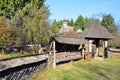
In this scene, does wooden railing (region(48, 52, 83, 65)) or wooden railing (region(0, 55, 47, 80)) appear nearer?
wooden railing (region(0, 55, 47, 80))

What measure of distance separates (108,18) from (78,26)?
108ft

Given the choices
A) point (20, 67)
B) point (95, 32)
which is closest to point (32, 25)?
point (95, 32)

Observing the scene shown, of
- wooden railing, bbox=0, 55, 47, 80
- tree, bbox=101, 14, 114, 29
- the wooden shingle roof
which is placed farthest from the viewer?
tree, bbox=101, 14, 114, 29

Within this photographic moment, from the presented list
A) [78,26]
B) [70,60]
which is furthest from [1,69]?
[78,26]

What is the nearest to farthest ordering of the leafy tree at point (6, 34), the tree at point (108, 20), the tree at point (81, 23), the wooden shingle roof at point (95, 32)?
the leafy tree at point (6, 34) < the wooden shingle roof at point (95, 32) < the tree at point (108, 20) < the tree at point (81, 23)

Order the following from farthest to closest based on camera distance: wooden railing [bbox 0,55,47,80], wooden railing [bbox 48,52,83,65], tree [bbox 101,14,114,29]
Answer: tree [bbox 101,14,114,29]
wooden railing [bbox 48,52,83,65]
wooden railing [bbox 0,55,47,80]

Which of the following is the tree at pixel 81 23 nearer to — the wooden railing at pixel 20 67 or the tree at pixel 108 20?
the tree at pixel 108 20

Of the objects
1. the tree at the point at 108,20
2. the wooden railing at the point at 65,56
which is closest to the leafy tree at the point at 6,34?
the wooden railing at the point at 65,56

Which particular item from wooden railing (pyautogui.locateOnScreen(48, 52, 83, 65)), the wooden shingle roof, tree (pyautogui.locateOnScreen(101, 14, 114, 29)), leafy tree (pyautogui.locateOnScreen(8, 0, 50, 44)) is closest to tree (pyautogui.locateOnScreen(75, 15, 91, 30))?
tree (pyautogui.locateOnScreen(101, 14, 114, 29))

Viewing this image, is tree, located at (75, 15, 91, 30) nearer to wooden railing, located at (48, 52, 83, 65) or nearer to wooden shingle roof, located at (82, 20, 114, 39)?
wooden shingle roof, located at (82, 20, 114, 39)

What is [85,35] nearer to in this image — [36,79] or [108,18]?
[36,79]

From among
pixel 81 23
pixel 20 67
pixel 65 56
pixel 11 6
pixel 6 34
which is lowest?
pixel 65 56

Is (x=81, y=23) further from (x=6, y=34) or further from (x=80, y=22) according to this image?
(x=6, y=34)

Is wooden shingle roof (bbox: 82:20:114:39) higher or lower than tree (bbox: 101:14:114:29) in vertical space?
lower
